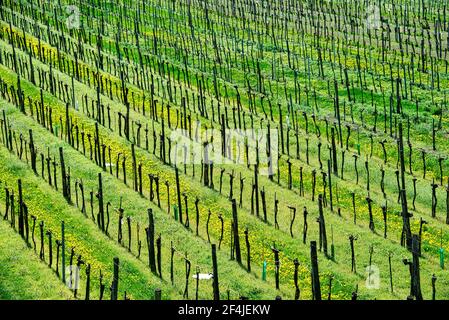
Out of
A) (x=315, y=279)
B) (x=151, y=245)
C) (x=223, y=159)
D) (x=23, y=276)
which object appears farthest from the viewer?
(x=223, y=159)

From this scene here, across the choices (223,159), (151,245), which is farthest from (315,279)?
(223,159)

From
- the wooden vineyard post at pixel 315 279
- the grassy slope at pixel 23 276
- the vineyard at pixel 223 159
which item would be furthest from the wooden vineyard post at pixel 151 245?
the wooden vineyard post at pixel 315 279

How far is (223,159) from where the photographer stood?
33.8 m

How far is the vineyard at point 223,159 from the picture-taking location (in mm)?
24484

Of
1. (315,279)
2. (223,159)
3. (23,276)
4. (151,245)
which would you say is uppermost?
(315,279)

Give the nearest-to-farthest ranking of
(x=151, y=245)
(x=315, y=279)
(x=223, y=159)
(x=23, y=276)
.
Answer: (x=315, y=279) → (x=23, y=276) → (x=151, y=245) → (x=223, y=159)

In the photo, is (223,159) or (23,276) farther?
(223,159)

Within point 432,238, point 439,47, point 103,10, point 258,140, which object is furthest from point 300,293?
point 103,10

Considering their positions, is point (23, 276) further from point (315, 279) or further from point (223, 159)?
point (223, 159)

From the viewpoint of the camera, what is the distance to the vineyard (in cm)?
2448

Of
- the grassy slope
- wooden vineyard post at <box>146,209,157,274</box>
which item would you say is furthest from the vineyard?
wooden vineyard post at <box>146,209,157,274</box>

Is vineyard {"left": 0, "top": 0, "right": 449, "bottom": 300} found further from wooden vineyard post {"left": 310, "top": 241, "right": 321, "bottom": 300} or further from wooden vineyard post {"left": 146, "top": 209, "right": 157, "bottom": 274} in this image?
wooden vineyard post {"left": 146, "top": 209, "right": 157, "bottom": 274}

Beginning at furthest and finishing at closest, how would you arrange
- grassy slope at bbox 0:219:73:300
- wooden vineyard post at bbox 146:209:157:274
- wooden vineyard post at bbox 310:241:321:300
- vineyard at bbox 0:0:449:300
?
vineyard at bbox 0:0:449:300 → wooden vineyard post at bbox 146:209:157:274 → grassy slope at bbox 0:219:73:300 → wooden vineyard post at bbox 310:241:321:300

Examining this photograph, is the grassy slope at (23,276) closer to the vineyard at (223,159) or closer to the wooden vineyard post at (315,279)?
the vineyard at (223,159)
